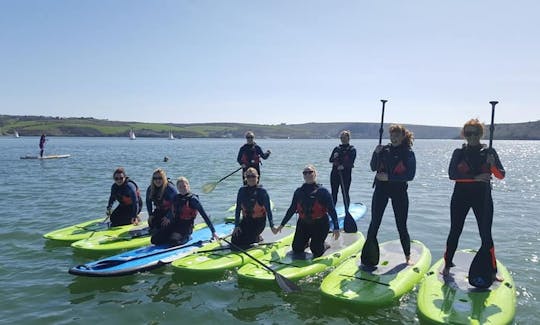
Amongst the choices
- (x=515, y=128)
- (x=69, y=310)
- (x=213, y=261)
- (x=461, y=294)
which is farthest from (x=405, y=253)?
(x=515, y=128)

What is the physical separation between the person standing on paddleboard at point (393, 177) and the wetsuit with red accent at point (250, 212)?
6.54 feet

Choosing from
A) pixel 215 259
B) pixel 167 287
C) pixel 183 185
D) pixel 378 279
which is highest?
pixel 183 185

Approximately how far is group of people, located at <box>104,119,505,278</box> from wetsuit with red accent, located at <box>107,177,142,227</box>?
2 centimetres

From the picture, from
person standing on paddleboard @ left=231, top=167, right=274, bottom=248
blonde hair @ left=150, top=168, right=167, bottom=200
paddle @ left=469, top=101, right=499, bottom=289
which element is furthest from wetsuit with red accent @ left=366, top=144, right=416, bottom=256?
blonde hair @ left=150, top=168, right=167, bottom=200

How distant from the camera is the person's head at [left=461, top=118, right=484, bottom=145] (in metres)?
6.28

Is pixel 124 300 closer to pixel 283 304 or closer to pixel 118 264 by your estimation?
pixel 118 264

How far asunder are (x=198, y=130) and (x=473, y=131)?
508ft

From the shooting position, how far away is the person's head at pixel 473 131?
6.28m

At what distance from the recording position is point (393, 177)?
701cm

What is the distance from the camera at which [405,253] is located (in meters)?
7.45

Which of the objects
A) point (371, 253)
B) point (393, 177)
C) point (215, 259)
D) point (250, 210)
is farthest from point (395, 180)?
point (215, 259)

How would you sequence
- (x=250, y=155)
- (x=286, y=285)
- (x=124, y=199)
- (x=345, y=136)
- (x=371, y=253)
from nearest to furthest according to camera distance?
1. (x=286, y=285)
2. (x=371, y=253)
3. (x=124, y=199)
4. (x=345, y=136)
5. (x=250, y=155)

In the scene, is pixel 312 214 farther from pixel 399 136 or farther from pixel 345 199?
pixel 345 199

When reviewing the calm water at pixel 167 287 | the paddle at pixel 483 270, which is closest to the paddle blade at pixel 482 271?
the paddle at pixel 483 270
